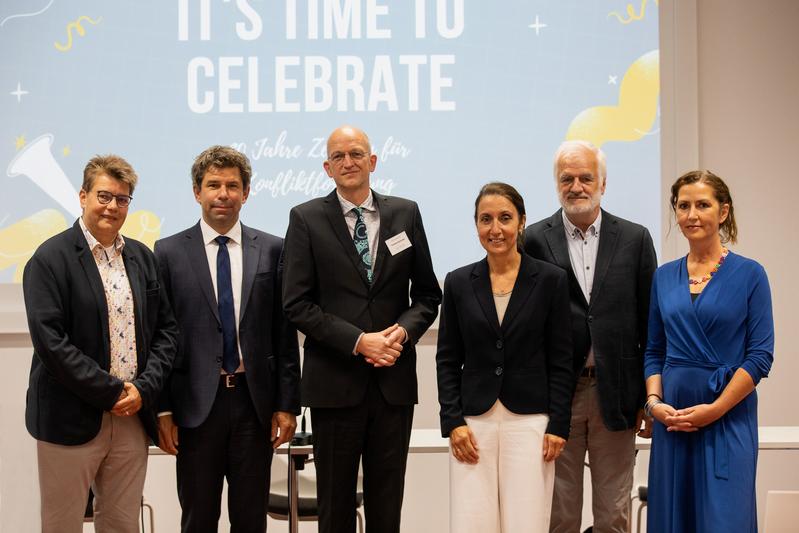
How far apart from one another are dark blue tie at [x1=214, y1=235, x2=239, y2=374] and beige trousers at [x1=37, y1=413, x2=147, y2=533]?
38 centimetres

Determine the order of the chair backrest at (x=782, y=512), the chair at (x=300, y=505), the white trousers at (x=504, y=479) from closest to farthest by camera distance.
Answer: the white trousers at (x=504, y=479) → the chair backrest at (x=782, y=512) → the chair at (x=300, y=505)

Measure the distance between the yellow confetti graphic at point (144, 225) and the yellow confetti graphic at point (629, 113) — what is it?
2284mm

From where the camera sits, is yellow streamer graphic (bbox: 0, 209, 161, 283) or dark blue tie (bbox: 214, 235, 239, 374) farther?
yellow streamer graphic (bbox: 0, 209, 161, 283)

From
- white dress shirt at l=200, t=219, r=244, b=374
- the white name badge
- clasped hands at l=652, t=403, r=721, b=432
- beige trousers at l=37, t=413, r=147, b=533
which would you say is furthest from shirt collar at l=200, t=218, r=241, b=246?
clasped hands at l=652, t=403, r=721, b=432

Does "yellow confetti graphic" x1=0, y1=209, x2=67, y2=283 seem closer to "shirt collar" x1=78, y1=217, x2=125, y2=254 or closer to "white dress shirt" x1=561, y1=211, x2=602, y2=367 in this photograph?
"shirt collar" x1=78, y1=217, x2=125, y2=254

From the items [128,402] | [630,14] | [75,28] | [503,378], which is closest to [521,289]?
[503,378]

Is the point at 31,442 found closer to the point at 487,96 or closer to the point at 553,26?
the point at 487,96

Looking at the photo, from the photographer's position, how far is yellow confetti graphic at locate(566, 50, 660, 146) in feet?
14.3

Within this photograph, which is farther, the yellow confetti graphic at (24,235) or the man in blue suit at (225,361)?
the yellow confetti graphic at (24,235)

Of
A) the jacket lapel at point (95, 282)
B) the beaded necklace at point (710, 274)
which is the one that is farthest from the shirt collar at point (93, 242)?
the beaded necklace at point (710, 274)

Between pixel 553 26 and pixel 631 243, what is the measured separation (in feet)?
6.06

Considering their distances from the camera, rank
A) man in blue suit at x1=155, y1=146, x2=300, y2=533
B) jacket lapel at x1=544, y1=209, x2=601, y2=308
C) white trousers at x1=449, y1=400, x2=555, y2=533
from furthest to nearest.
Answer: jacket lapel at x1=544, y1=209, x2=601, y2=308 → man in blue suit at x1=155, y1=146, x2=300, y2=533 → white trousers at x1=449, y1=400, x2=555, y2=533

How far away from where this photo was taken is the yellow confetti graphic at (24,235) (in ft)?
14.6

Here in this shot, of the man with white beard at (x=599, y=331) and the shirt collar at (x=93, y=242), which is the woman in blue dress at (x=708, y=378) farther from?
the shirt collar at (x=93, y=242)
